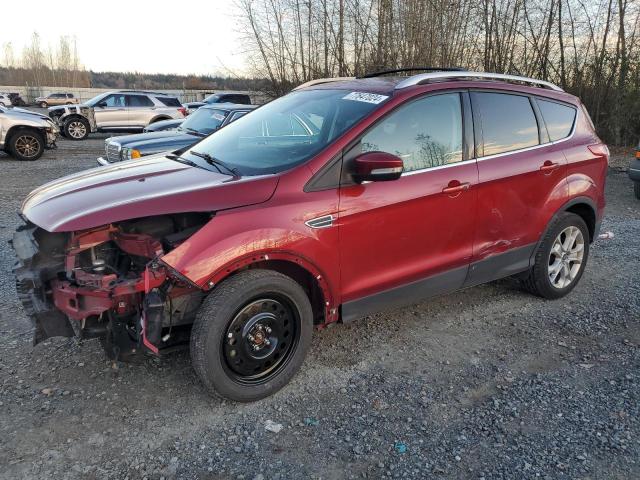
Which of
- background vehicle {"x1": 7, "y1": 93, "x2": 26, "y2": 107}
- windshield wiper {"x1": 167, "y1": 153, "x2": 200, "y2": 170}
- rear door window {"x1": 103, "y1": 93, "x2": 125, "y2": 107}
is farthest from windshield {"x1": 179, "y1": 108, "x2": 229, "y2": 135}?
background vehicle {"x1": 7, "y1": 93, "x2": 26, "y2": 107}

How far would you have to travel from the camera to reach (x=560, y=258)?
4.52 meters

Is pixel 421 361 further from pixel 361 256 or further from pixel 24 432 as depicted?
pixel 24 432

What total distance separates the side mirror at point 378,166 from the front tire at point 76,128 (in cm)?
1840

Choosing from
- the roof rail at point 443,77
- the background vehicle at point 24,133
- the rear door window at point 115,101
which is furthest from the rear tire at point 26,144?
the roof rail at point 443,77

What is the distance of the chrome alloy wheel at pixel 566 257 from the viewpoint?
14.7 feet

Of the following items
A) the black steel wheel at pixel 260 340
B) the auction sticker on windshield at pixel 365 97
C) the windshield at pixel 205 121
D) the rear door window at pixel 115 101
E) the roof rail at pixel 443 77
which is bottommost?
the black steel wheel at pixel 260 340

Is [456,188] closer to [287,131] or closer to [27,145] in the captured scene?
[287,131]

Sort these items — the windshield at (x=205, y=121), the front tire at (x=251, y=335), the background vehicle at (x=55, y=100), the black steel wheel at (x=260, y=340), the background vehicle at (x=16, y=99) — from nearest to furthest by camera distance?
1. the front tire at (x=251, y=335)
2. the black steel wheel at (x=260, y=340)
3. the windshield at (x=205, y=121)
4. the background vehicle at (x=55, y=100)
5. the background vehicle at (x=16, y=99)

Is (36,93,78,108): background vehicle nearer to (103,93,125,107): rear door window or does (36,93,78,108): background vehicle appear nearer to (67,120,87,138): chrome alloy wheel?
(103,93,125,107): rear door window

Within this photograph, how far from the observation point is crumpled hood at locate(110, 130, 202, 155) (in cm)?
784

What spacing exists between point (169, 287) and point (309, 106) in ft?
5.77

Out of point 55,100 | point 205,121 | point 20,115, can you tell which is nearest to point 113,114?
point 20,115

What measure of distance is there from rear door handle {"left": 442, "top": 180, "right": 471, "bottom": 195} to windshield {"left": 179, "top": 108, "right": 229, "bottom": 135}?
20.3ft

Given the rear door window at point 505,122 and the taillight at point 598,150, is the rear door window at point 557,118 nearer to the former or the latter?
the rear door window at point 505,122
